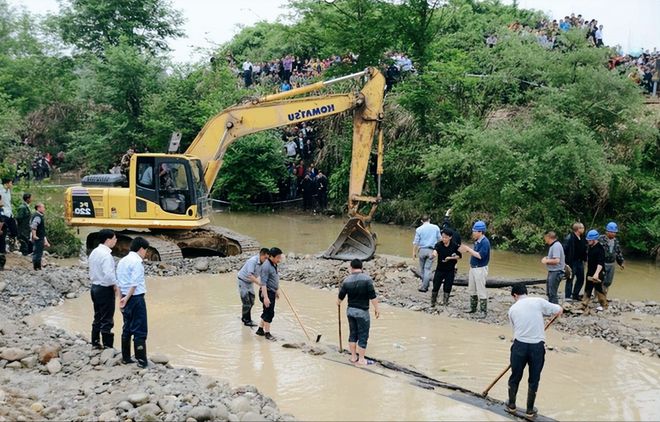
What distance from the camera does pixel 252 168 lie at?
2752 centimetres

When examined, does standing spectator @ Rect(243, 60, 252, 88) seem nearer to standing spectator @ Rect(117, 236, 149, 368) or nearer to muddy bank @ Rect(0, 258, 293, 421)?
muddy bank @ Rect(0, 258, 293, 421)

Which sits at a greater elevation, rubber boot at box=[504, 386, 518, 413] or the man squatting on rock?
the man squatting on rock

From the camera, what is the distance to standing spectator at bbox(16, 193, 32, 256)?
52.9 feet

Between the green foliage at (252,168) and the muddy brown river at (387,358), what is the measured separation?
13470mm

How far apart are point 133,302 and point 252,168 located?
18.6 metres

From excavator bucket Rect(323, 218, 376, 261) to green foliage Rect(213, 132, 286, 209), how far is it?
403 inches

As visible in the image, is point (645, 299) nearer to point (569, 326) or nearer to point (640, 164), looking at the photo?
point (569, 326)

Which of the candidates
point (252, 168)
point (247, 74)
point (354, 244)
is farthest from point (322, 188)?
point (354, 244)

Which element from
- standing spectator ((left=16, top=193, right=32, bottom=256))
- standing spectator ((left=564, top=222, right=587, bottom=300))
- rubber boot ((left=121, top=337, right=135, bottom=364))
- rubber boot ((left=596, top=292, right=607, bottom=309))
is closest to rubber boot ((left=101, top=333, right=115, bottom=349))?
rubber boot ((left=121, top=337, right=135, bottom=364))

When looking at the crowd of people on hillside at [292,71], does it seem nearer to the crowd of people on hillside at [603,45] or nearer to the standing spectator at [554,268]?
the crowd of people on hillside at [603,45]

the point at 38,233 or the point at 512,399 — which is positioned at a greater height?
the point at 38,233

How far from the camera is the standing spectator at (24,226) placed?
1611cm

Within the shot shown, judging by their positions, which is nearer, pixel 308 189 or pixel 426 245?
pixel 426 245

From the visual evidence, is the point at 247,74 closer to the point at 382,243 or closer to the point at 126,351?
the point at 382,243
